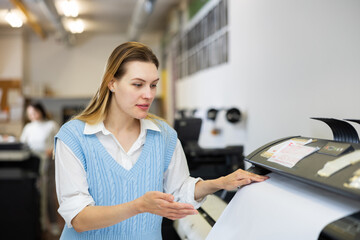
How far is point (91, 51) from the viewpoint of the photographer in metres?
9.73

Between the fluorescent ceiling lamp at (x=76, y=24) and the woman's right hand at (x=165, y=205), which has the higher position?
the fluorescent ceiling lamp at (x=76, y=24)

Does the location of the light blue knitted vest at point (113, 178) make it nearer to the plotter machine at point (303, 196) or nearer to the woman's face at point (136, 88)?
the woman's face at point (136, 88)

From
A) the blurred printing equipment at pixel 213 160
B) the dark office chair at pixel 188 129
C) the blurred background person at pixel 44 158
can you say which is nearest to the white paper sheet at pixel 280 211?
the blurred printing equipment at pixel 213 160

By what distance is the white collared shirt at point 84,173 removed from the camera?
55.8 inches

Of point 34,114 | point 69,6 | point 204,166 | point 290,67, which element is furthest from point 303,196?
point 69,6

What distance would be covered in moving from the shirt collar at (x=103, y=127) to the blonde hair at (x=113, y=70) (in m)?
0.02

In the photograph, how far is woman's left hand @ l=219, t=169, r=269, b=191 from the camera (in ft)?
4.69

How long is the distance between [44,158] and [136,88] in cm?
404

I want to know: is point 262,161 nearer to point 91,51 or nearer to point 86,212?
point 86,212

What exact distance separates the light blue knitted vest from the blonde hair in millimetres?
74

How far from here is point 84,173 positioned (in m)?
1.51

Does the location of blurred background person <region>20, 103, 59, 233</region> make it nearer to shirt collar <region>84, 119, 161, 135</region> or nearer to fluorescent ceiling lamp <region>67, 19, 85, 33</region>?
fluorescent ceiling lamp <region>67, 19, 85, 33</region>

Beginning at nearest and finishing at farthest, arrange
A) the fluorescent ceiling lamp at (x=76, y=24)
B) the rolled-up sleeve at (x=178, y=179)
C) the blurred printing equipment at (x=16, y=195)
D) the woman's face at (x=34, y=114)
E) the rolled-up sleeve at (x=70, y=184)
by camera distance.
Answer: the rolled-up sleeve at (x=70, y=184) < the rolled-up sleeve at (x=178, y=179) < the blurred printing equipment at (x=16, y=195) < the woman's face at (x=34, y=114) < the fluorescent ceiling lamp at (x=76, y=24)

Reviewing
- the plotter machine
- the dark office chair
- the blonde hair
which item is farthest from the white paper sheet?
the dark office chair
